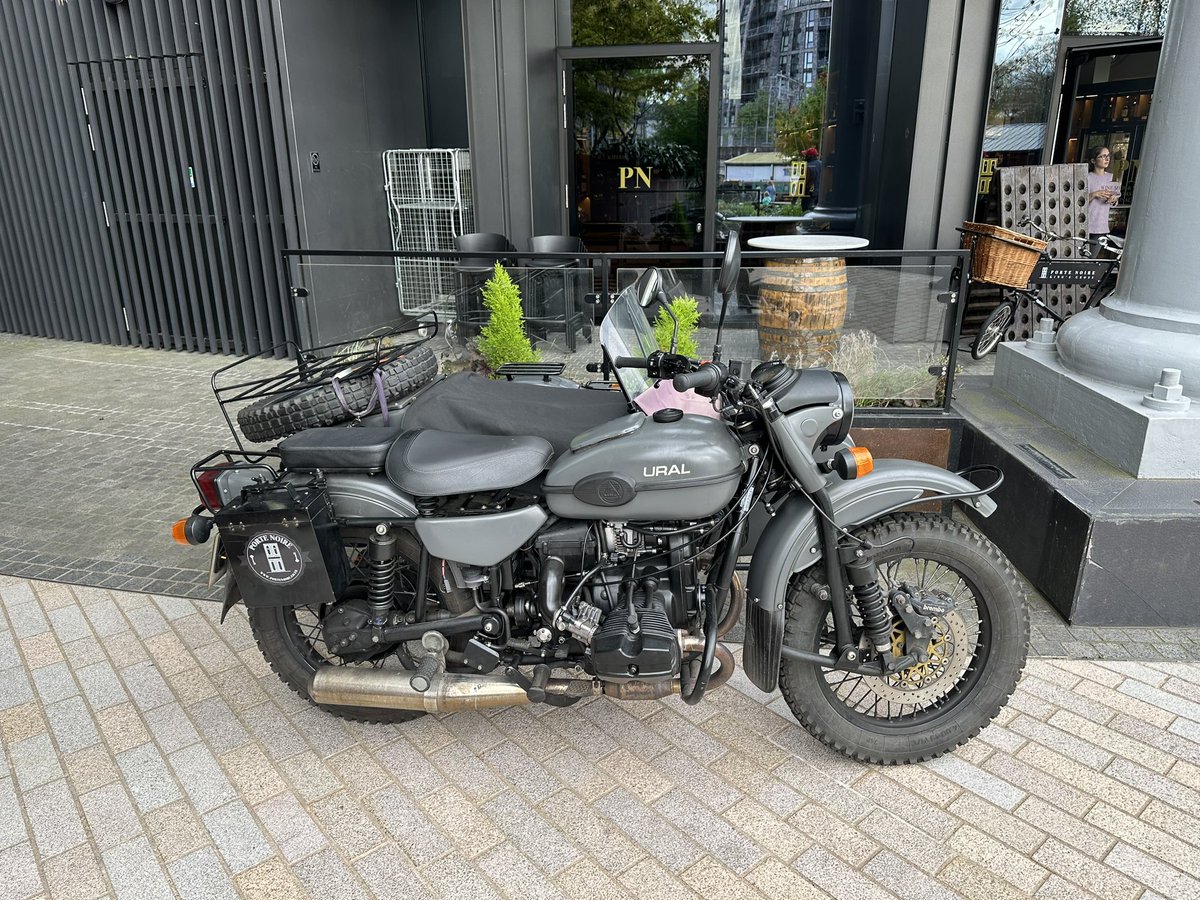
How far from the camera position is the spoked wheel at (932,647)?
2.61 meters

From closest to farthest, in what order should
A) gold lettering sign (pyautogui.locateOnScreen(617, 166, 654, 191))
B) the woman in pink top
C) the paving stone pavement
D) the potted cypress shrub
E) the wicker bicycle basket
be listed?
1. the paving stone pavement
2. the potted cypress shrub
3. the wicker bicycle basket
4. the woman in pink top
5. gold lettering sign (pyautogui.locateOnScreen(617, 166, 654, 191))

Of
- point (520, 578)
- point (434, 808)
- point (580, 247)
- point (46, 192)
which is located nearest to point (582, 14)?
point (580, 247)

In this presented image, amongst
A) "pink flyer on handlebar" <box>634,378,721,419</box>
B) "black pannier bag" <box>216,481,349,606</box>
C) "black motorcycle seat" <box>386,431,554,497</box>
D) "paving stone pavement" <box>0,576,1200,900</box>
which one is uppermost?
"pink flyer on handlebar" <box>634,378,721,419</box>

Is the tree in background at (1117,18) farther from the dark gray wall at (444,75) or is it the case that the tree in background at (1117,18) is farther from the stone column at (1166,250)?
the dark gray wall at (444,75)

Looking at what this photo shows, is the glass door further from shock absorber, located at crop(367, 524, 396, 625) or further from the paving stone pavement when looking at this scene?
shock absorber, located at crop(367, 524, 396, 625)

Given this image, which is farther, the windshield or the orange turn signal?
the windshield

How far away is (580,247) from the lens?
8047mm

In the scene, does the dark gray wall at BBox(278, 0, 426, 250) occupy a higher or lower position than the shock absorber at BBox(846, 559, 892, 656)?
A: higher

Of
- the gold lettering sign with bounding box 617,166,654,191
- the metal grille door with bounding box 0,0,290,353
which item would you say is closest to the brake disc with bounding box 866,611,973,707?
the gold lettering sign with bounding box 617,166,654,191

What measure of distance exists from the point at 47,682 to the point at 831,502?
304 centimetres

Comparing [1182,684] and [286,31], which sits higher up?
[286,31]

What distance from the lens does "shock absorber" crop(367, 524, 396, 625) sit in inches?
106

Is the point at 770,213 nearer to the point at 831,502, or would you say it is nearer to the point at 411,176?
the point at 411,176

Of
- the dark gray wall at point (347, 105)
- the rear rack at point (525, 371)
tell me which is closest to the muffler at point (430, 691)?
the rear rack at point (525, 371)
